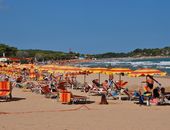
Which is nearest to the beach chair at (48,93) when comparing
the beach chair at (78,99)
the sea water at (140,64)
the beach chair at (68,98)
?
the beach chair at (78,99)

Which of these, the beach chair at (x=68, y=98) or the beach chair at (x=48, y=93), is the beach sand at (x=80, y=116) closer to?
the beach chair at (x=68, y=98)

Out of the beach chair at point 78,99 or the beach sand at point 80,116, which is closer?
the beach sand at point 80,116

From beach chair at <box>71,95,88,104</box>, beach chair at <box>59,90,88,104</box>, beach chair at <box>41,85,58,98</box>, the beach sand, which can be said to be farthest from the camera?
beach chair at <box>41,85,58,98</box>

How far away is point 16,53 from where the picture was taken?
119375 mm

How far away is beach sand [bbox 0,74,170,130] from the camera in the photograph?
1045 centimetres

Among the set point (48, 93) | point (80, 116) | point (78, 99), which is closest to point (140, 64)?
point (48, 93)

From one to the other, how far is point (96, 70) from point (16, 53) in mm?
100383

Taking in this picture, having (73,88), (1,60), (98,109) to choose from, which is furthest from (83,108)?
(1,60)

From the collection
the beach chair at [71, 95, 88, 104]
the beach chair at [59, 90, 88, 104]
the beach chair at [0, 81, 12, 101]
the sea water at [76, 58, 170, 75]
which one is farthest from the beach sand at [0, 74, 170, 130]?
the sea water at [76, 58, 170, 75]

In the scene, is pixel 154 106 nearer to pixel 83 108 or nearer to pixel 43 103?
pixel 83 108

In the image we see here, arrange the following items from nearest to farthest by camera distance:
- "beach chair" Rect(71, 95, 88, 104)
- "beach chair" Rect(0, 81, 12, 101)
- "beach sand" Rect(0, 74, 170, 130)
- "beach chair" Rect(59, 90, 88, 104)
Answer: "beach sand" Rect(0, 74, 170, 130) → "beach chair" Rect(59, 90, 88, 104) → "beach chair" Rect(71, 95, 88, 104) → "beach chair" Rect(0, 81, 12, 101)

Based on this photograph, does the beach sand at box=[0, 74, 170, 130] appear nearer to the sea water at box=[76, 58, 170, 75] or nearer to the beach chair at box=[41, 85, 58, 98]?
the beach chair at box=[41, 85, 58, 98]

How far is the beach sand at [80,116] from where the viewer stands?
411 inches

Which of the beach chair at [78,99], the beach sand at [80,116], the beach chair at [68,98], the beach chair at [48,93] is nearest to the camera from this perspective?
the beach sand at [80,116]
